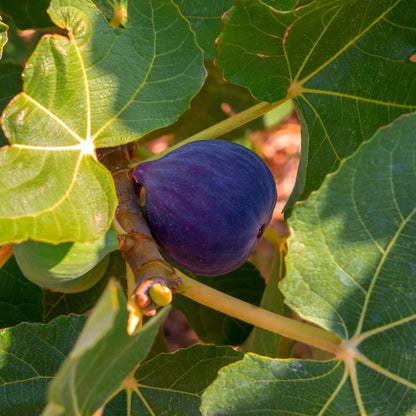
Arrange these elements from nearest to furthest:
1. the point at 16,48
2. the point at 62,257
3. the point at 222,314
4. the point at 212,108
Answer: the point at 62,257 < the point at 222,314 < the point at 212,108 < the point at 16,48

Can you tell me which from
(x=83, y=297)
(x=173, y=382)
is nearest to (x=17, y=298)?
(x=83, y=297)

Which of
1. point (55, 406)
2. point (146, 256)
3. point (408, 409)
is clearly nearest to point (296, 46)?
point (146, 256)

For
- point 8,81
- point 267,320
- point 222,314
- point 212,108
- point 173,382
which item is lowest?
point 222,314

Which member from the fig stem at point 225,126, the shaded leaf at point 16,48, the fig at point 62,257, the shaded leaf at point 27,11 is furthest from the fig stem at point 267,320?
the shaded leaf at point 16,48

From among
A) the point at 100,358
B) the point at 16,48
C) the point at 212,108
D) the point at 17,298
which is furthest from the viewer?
the point at 16,48

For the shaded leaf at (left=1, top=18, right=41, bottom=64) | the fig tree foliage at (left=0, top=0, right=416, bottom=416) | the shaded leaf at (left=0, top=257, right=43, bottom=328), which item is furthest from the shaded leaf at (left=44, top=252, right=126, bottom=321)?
the shaded leaf at (left=1, top=18, right=41, bottom=64)

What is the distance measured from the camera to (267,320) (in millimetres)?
834

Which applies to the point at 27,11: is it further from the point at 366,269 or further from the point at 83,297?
the point at 366,269

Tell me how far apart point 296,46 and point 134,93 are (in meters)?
0.28

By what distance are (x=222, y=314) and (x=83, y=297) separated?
0.31 m

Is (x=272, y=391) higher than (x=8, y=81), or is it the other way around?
(x=8, y=81)

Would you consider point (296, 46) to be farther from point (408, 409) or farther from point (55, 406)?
point (55, 406)

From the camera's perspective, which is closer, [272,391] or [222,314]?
[272,391]

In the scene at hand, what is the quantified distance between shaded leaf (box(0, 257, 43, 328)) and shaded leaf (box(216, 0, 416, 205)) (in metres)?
0.50
